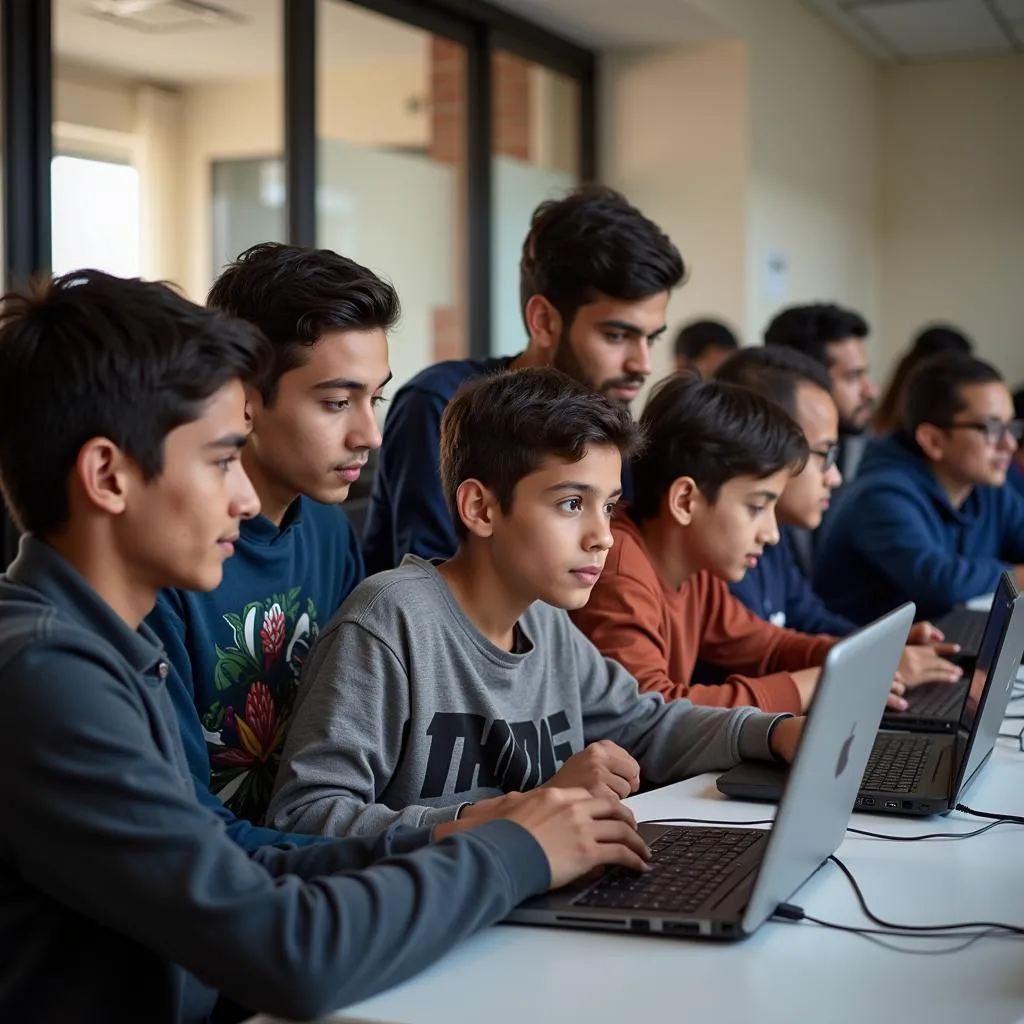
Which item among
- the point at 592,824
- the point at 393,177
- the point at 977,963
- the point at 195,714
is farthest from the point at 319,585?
the point at 393,177

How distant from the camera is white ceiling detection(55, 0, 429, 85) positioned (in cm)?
558

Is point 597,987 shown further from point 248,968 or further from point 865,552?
point 865,552

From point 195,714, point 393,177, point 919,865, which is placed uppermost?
point 393,177

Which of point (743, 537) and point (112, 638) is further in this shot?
point (743, 537)

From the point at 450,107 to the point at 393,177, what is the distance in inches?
15.9

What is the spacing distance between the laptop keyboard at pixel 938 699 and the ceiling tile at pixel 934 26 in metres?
4.47

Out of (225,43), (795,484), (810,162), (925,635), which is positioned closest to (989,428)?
(795,484)

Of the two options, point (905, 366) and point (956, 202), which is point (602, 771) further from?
point (956, 202)

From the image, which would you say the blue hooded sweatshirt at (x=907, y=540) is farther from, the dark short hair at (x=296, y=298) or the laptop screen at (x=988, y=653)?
the dark short hair at (x=296, y=298)

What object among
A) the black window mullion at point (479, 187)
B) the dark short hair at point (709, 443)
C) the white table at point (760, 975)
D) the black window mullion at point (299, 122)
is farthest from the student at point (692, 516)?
the black window mullion at point (479, 187)

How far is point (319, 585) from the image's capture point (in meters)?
1.77

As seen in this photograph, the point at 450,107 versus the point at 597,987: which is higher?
the point at 450,107

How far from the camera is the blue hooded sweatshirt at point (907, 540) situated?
3094 mm

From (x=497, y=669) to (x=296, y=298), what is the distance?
1.64 ft
